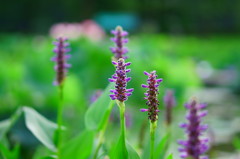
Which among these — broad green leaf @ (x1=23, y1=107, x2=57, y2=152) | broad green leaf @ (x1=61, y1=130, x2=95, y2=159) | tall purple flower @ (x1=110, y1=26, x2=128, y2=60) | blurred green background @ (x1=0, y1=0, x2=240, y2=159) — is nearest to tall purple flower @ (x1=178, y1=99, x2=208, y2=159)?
tall purple flower @ (x1=110, y1=26, x2=128, y2=60)

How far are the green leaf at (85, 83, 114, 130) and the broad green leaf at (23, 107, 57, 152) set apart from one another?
158mm

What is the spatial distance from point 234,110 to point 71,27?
9.98 ft

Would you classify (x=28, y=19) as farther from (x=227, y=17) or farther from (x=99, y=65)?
(x=99, y=65)

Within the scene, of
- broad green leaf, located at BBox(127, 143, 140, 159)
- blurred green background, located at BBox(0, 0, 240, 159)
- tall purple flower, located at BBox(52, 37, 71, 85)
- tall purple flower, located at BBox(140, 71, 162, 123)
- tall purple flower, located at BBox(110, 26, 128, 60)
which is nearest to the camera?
tall purple flower, located at BBox(140, 71, 162, 123)

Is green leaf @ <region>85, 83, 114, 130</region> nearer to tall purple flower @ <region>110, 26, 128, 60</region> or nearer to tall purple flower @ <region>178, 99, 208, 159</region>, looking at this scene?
tall purple flower @ <region>110, 26, 128, 60</region>

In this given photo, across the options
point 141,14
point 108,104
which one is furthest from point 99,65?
point 141,14

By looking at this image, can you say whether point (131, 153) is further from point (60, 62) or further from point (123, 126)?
point (60, 62)

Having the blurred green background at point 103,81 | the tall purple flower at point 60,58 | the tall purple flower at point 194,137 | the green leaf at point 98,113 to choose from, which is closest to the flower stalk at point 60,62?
the tall purple flower at point 60,58

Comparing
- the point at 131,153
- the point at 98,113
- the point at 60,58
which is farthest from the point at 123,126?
the point at 60,58

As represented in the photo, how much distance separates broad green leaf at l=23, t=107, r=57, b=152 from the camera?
1.49 m

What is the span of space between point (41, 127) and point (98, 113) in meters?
0.24

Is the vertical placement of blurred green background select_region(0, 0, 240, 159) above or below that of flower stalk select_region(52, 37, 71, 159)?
above

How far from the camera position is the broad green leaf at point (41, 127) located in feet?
4.90

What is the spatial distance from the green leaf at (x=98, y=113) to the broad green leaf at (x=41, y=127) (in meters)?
0.16
